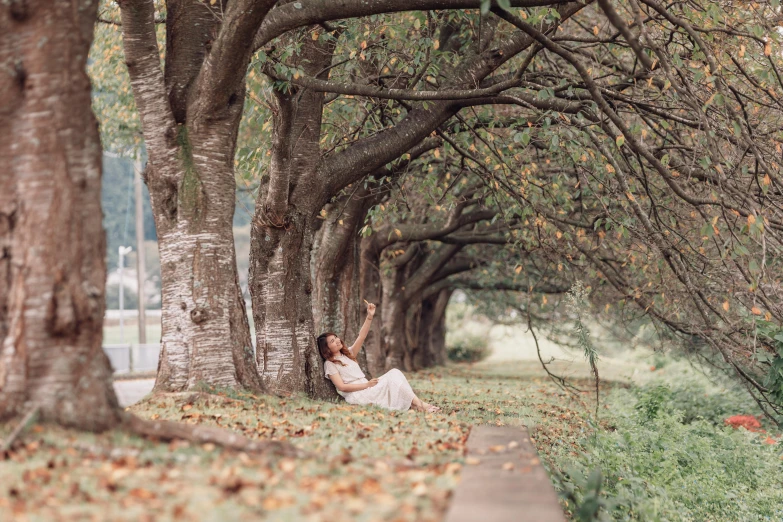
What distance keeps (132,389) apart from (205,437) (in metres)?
19.6

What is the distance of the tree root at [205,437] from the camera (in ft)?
15.9

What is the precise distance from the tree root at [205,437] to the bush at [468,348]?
35304 mm

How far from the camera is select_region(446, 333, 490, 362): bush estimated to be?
40.1 meters

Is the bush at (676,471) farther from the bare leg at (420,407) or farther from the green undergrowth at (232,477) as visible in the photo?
the bare leg at (420,407)

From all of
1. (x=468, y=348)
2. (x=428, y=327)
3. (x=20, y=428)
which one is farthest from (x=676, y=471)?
(x=468, y=348)

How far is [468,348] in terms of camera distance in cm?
4047

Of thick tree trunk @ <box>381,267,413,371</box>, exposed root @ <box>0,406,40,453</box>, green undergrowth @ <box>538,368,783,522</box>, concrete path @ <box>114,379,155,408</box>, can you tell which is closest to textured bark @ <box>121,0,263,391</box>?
exposed root @ <box>0,406,40,453</box>

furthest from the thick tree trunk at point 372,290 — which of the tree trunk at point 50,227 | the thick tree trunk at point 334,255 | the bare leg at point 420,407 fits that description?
the tree trunk at point 50,227

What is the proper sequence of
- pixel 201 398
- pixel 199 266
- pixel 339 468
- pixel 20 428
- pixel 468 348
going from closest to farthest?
pixel 339 468 < pixel 20 428 < pixel 201 398 < pixel 199 266 < pixel 468 348

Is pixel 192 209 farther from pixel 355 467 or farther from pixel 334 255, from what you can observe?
pixel 334 255

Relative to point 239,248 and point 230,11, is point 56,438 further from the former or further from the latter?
point 239,248

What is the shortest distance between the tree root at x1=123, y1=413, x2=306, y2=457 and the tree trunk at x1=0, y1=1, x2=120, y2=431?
16 centimetres

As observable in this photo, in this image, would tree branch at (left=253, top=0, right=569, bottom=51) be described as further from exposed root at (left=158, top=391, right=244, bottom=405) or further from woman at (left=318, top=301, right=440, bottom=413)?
woman at (left=318, top=301, right=440, bottom=413)

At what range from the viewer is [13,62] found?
5.18m
